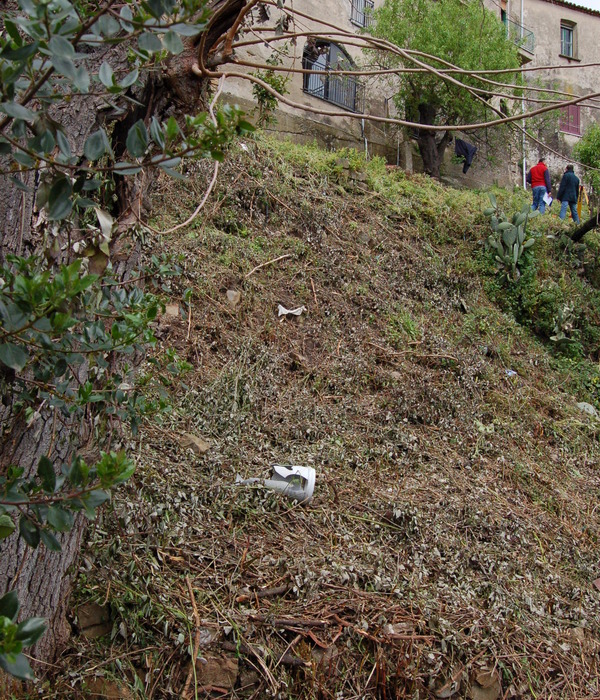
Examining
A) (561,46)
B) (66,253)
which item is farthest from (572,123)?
(66,253)

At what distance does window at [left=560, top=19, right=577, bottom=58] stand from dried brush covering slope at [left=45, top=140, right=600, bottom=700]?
18151mm

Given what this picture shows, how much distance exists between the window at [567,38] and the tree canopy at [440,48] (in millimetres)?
10151

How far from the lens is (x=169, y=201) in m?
6.61

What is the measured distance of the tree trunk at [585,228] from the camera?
957cm

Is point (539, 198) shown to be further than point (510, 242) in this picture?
Yes

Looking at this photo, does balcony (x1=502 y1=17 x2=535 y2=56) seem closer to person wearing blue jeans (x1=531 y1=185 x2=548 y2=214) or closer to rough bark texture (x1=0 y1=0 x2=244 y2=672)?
person wearing blue jeans (x1=531 y1=185 x2=548 y2=214)

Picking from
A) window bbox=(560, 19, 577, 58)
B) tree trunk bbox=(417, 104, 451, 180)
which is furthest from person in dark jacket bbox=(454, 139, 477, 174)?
window bbox=(560, 19, 577, 58)

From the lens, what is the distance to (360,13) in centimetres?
1570

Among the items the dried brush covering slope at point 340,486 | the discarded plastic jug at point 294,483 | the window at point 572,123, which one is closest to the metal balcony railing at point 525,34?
the window at point 572,123

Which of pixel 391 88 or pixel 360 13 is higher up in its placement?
pixel 360 13

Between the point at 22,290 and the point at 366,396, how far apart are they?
178 inches

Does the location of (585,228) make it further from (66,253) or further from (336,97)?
(66,253)

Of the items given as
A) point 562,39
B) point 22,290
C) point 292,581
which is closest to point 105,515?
point 292,581

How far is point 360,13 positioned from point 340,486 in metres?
14.3
